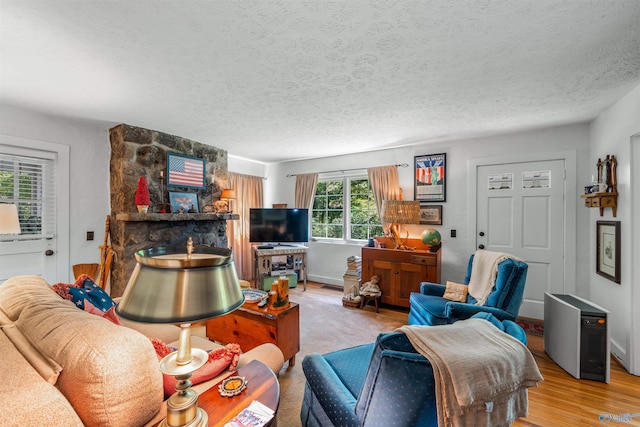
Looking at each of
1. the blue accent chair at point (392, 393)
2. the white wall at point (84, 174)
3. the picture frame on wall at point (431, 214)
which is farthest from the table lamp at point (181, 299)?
the picture frame on wall at point (431, 214)

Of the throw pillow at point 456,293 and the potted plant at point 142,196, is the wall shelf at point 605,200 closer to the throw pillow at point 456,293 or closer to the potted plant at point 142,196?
the throw pillow at point 456,293

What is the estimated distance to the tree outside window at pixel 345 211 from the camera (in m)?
4.59

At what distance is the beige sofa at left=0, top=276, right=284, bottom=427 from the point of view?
2.39 feet

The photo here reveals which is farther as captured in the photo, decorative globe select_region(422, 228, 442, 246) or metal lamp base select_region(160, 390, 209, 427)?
decorative globe select_region(422, 228, 442, 246)

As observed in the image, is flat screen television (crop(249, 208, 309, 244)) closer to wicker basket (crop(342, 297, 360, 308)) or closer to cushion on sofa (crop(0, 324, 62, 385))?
wicker basket (crop(342, 297, 360, 308))

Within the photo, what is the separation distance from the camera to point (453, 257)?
3.78 metres

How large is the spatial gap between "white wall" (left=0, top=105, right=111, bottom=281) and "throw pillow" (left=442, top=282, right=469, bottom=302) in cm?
416

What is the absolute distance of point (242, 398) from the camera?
1071mm

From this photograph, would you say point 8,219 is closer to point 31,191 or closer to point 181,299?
point 31,191

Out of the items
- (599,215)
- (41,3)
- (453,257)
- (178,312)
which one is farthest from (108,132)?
(599,215)

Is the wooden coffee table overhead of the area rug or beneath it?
overhead

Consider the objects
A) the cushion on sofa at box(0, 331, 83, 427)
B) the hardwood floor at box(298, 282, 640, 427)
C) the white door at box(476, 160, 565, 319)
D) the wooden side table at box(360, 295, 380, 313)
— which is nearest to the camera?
the cushion on sofa at box(0, 331, 83, 427)

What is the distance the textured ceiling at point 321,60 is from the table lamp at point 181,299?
132cm

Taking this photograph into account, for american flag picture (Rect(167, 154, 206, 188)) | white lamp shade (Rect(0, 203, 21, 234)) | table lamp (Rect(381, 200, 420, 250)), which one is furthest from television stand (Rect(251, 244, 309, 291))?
white lamp shade (Rect(0, 203, 21, 234))
